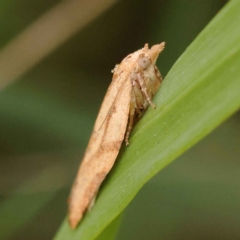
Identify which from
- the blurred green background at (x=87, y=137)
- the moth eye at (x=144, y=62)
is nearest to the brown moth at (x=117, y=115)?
the moth eye at (x=144, y=62)

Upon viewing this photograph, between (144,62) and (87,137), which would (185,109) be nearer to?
(144,62)

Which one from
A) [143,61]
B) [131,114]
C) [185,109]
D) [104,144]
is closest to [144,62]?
[143,61]

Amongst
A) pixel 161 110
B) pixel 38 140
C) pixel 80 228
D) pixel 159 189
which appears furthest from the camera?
pixel 38 140

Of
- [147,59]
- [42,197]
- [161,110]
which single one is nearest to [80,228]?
[161,110]

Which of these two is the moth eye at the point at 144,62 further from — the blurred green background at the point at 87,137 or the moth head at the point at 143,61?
the blurred green background at the point at 87,137

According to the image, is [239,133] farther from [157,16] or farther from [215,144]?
[157,16]

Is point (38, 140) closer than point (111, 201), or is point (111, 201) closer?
point (111, 201)
